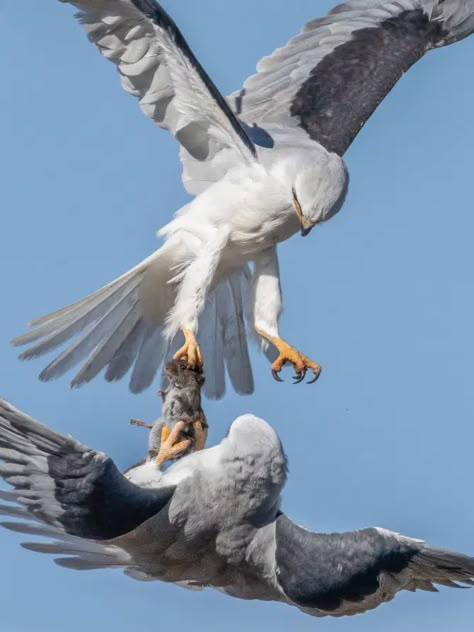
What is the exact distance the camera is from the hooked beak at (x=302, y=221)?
26.5ft

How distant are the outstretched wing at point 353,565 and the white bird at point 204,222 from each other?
48.4 inches

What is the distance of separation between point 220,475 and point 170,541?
1.25 ft

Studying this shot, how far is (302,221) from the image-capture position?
8.09m

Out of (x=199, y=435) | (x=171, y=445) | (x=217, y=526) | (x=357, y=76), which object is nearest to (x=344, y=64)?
(x=357, y=76)

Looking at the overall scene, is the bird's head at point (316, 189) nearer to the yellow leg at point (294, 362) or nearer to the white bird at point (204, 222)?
the white bird at point (204, 222)

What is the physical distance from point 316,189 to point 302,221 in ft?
0.57

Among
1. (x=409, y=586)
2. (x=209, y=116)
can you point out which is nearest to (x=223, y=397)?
(x=209, y=116)

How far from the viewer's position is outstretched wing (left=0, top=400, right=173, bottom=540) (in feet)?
21.2

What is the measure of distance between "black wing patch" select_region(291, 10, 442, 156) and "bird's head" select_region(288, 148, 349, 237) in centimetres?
92

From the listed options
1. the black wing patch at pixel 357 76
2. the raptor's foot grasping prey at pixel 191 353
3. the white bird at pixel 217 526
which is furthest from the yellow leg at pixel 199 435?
the black wing patch at pixel 357 76

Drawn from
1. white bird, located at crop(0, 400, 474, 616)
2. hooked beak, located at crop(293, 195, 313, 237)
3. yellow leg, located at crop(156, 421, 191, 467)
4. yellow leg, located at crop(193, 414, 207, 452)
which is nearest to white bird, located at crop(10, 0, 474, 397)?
hooked beak, located at crop(293, 195, 313, 237)

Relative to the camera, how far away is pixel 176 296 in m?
8.55

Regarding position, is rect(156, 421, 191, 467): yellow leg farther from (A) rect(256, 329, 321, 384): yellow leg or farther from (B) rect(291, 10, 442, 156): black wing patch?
(B) rect(291, 10, 442, 156): black wing patch

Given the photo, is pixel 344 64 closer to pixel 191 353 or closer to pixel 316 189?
pixel 316 189
